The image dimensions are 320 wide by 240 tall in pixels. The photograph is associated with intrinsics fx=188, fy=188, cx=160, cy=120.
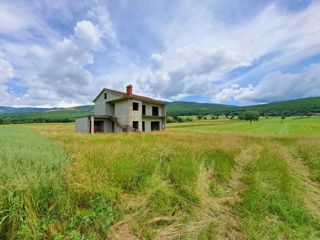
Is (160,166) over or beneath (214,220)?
over

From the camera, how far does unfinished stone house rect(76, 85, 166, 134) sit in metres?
27.3

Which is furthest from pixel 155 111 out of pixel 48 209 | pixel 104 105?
pixel 48 209

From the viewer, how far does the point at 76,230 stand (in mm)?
3100

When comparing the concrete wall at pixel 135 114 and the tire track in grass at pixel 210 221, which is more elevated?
the concrete wall at pixel 135 114

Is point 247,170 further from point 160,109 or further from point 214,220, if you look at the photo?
point 160,109

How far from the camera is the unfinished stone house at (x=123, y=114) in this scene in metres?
27.3

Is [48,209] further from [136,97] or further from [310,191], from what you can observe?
[136,97]

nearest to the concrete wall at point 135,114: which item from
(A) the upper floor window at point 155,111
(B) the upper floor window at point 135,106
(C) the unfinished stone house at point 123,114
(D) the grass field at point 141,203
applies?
(C) the unfinished stone house at point 123,114

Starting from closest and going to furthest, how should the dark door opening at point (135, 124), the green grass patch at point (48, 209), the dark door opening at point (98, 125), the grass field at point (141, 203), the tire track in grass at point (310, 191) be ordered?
the green grass patch at point (48, 209), the grass field at point (141, 203), the tire track in grass at point (310, 191), the dark door opening at point (135, 124), the dark door opening at point (98, 125)

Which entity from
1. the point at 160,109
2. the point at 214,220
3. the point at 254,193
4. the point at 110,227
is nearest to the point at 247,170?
the point at 254,193

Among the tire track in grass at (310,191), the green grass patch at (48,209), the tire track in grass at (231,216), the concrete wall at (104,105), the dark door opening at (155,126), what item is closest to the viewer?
the green grass patch at (48,209)

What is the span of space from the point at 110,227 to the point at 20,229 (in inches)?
52.8

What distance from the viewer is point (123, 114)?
2795 cm

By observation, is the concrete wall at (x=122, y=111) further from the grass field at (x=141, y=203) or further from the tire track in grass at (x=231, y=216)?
the tire track in grass at (x=231, y=216)
